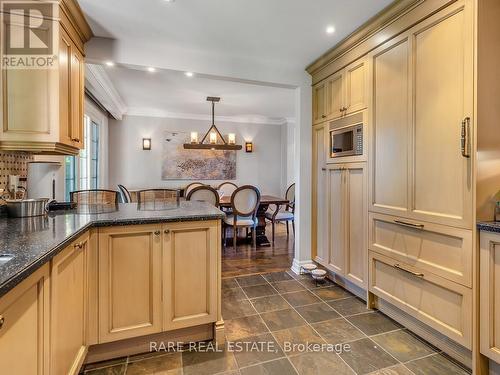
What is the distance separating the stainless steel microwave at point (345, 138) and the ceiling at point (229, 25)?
0.81 meters

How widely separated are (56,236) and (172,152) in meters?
4.77

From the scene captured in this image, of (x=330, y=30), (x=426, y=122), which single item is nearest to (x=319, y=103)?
(x=330, y=30)

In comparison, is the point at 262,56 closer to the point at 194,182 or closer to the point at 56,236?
the point at 56,236

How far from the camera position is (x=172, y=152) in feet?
19.5

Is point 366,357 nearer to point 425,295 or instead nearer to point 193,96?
point 425,295

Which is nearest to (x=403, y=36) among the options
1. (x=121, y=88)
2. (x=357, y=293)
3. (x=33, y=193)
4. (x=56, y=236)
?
(x=357, y=293)

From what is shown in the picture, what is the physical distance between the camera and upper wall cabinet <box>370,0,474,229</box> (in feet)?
5.33

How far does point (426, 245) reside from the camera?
1.88m

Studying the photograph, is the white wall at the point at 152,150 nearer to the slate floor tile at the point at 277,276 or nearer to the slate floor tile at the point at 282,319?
the slate floor tile at the point at 277,276

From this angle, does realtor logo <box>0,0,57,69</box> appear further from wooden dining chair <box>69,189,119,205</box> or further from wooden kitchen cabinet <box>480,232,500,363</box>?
wooden kitchen cabinet <box>480,232,500,363</box>

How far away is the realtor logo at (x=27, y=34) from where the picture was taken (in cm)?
171

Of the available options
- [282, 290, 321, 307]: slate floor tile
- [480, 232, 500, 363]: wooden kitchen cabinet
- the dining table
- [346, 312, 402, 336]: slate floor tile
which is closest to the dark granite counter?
[480, 232, 500, 363]: wooden kitchen cabinet

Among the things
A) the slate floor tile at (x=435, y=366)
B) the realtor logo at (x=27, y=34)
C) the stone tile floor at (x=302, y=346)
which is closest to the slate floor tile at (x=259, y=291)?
the stone tile floor at (x=302, y=346)

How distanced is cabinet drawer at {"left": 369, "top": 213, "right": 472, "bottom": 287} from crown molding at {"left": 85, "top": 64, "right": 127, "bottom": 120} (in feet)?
11.9
